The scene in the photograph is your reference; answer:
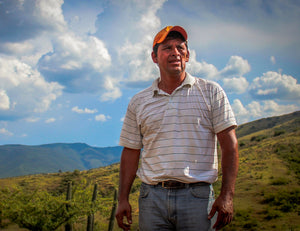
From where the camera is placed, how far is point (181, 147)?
2.54 metres

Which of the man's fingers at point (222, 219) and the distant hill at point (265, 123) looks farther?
the distant hill at point (265, 123)

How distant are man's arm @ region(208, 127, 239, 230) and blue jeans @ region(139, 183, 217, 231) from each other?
0.26ft

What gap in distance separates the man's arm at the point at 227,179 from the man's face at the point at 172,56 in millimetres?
751

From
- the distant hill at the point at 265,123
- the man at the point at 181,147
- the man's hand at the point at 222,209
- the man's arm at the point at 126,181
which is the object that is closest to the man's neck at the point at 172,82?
the man at the point at 181,147

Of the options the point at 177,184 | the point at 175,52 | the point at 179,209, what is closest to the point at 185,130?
the point at 177,184

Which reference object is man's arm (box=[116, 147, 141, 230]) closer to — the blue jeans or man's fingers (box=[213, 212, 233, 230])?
the blue jeans

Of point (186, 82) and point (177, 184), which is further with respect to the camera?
point (186, 82)

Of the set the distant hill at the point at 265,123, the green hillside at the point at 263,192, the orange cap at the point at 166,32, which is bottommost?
the green hillside at the point at 263,192

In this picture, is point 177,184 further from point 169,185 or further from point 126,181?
point 126,181

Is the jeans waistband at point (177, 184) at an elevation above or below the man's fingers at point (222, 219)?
above

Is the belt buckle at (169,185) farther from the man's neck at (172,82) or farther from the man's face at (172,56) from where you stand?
the man's face at (172,56)

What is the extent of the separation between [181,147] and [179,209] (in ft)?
1.68

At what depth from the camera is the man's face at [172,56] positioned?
2.80 m

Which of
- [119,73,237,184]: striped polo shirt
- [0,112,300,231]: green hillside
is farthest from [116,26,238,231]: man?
[0,112,300,231]: green hillside
